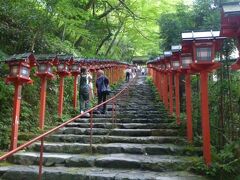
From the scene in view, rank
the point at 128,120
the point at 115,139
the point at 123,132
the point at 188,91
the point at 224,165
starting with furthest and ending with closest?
the point at 128,120 < the point at 123,132 < the point at 115,139 < the point at 188,91 < the point at 224,165

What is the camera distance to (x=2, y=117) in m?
8.45

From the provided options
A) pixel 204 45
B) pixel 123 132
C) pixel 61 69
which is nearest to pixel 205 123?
pixel 204 45

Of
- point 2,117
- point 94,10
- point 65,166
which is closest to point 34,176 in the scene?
point 65,166

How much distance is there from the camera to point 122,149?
750cm

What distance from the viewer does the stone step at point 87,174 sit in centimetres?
582

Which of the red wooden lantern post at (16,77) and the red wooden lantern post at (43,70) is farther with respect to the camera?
the red wooden lantern post at (43,70)

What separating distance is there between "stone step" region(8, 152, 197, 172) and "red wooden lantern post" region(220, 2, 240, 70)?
250 cm

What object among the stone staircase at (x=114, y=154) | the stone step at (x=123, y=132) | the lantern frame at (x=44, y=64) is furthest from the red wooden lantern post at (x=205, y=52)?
the lantern frame at (x=44, y=64)

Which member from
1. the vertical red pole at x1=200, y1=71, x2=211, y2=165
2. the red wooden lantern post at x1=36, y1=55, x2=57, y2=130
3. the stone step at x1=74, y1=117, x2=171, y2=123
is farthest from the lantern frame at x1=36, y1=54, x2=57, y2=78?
the vertical red pole at x1=200, y1=71, x2=211, y2=165

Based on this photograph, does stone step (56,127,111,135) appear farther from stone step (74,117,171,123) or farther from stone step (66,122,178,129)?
stone step (74,117,171,123)

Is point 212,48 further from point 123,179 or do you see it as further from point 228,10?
point 123,179

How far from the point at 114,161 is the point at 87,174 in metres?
0.84

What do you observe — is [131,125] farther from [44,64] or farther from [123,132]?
[44,64]

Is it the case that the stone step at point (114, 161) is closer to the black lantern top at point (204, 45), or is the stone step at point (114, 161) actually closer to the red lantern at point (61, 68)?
the black lantern top at point (204, 45)
